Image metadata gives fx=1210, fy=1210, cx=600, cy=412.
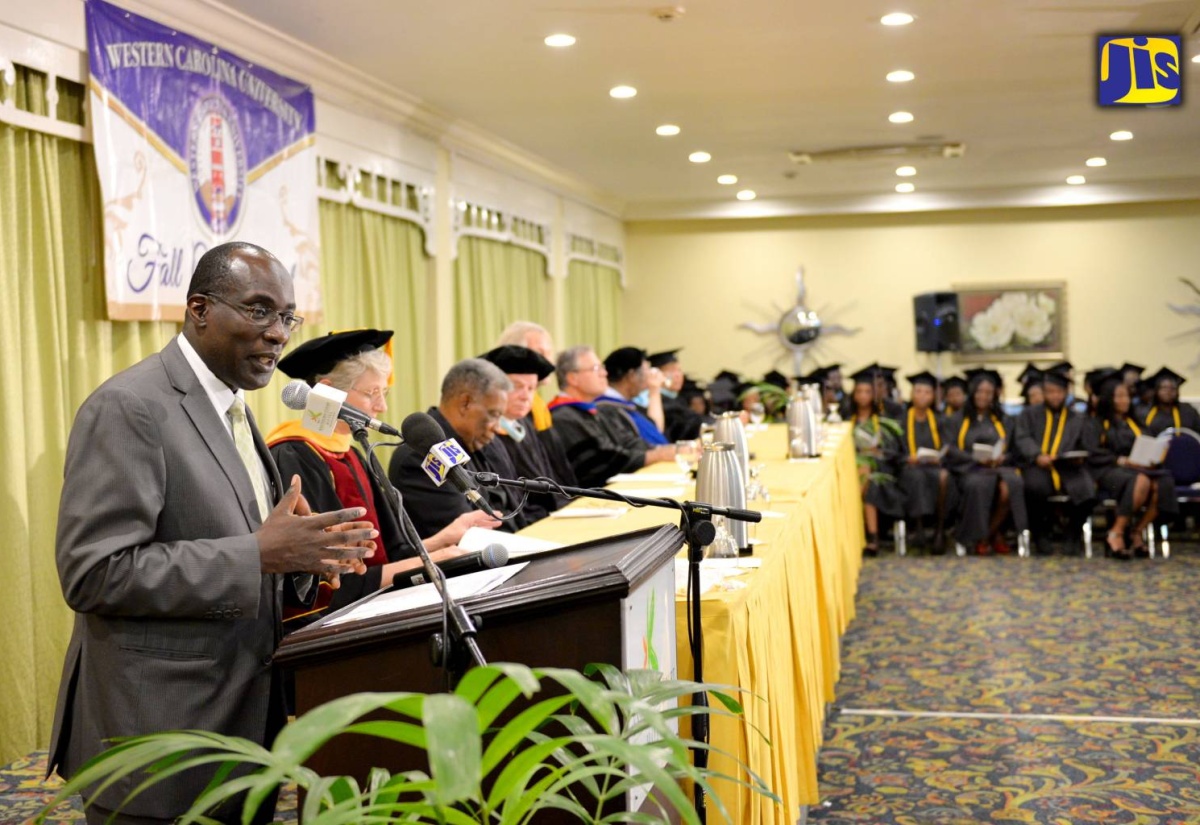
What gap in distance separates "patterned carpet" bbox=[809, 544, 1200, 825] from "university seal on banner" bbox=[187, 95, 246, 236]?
3.61 m

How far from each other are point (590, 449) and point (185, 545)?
4.79 metres

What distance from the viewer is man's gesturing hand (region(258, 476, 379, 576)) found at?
186 centimetres

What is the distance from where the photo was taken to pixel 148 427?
189cm

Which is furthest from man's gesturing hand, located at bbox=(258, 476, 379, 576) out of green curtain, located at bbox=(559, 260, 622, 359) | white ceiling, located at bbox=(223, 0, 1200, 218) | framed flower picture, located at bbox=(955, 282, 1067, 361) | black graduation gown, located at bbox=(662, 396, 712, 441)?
framed flower picture, located at bbox=(955, 282, 1067, 361)

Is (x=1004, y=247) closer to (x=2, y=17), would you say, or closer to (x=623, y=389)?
(x=623, y=389)

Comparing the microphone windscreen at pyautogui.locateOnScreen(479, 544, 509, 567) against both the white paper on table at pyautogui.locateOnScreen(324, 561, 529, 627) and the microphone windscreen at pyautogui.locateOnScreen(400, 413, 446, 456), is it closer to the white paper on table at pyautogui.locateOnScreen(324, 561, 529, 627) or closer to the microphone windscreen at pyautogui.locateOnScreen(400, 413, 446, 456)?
the white paper on table at pyautogui.locateOnScreen(324, 561, 529, 627)

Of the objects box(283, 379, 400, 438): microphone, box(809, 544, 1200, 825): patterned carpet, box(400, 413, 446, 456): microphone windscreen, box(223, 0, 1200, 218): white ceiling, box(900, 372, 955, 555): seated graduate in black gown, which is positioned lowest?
box(809, 544, 1200, 825): patterned carpet

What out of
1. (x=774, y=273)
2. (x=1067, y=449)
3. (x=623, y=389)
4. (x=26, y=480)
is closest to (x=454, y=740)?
(x=26, y=480)

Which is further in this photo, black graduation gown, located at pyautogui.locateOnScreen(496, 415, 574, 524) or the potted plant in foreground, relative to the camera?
black graduation gown, located at pyautogui.locateOnScreen(496, 415, 574, 524)

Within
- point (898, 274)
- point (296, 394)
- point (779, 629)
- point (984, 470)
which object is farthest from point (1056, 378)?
point (296, 394)

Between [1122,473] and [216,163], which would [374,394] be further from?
[1122,473]

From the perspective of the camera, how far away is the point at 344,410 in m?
1.78

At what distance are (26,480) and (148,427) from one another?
10.2ft

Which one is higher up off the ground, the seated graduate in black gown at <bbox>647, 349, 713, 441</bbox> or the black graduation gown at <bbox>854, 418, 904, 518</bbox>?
the seated graduate in black gown at <bbox>647, 349, 713, 441</bbox>
